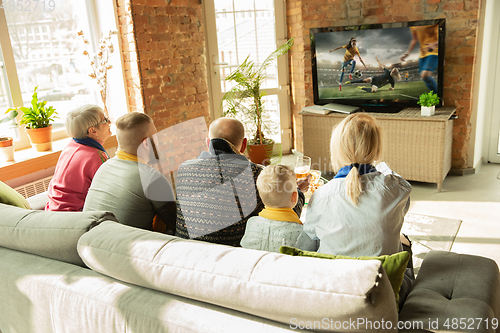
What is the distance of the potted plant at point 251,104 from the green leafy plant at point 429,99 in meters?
1.44

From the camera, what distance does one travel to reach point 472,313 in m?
1.09

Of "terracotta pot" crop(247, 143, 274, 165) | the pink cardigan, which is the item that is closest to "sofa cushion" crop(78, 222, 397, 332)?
the pink cardigan

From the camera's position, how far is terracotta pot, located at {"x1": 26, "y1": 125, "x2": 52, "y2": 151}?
10.1ft

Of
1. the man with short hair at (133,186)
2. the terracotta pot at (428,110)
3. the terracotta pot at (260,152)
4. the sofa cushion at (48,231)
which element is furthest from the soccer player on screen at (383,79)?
the sofa cushion at (48,231)

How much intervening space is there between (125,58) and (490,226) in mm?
3276

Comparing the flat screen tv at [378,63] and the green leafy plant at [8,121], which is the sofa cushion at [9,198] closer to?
the green leafy plant at [8,121]

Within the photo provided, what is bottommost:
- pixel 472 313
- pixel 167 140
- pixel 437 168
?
pixel 437 168

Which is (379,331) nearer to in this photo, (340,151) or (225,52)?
(340,151)

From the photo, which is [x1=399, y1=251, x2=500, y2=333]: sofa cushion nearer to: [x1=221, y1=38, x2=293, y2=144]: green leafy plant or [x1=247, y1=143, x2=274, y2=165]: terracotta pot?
[x1=247, y1=143, x2=274, y2=165]: terracotta pot

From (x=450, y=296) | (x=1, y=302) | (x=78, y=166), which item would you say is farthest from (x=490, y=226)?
(x=1, y=302)

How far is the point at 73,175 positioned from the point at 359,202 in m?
1.56

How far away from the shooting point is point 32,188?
3.07 metres

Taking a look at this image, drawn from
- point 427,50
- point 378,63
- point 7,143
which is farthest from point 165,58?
point 427,50

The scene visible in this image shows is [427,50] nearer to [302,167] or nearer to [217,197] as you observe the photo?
[302,167]
